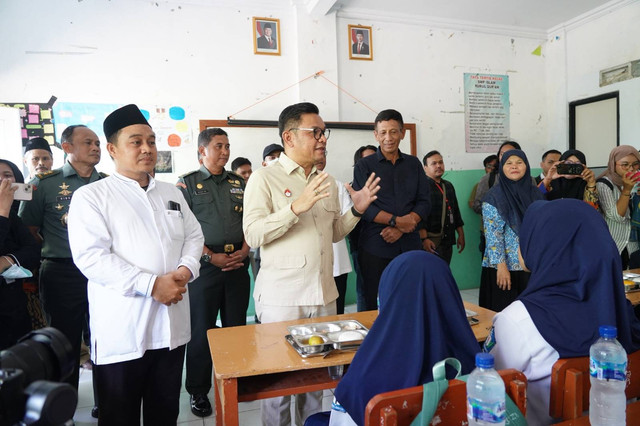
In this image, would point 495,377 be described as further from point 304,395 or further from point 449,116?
point 449,116

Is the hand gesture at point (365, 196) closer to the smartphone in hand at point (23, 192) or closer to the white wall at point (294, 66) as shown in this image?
the smartphone in hand at point (23, 192)

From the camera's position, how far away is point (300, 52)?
4520mm

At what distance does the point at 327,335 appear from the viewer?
5.41ft

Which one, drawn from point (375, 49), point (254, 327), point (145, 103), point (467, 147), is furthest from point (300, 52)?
point (254, 327)

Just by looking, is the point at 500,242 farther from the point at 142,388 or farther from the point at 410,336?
the point at 142,388

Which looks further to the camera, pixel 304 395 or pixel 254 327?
pixel 304 395

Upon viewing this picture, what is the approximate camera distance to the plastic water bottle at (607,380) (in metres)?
1.15

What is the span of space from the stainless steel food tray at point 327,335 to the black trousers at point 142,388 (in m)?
0.55

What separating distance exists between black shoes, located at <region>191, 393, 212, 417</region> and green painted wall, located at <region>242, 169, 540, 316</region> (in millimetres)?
3559

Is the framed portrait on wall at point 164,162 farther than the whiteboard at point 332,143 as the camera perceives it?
No

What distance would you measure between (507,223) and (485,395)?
2185 millimetres

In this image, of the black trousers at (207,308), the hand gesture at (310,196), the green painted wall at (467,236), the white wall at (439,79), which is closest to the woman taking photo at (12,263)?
the black trousers at (207,308)

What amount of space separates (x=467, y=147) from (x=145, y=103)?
3.60 m

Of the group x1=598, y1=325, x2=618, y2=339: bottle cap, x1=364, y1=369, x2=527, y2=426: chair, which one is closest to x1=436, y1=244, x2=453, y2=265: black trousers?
x1=598, y1=325, x2=618, y2=339: bottle cap
